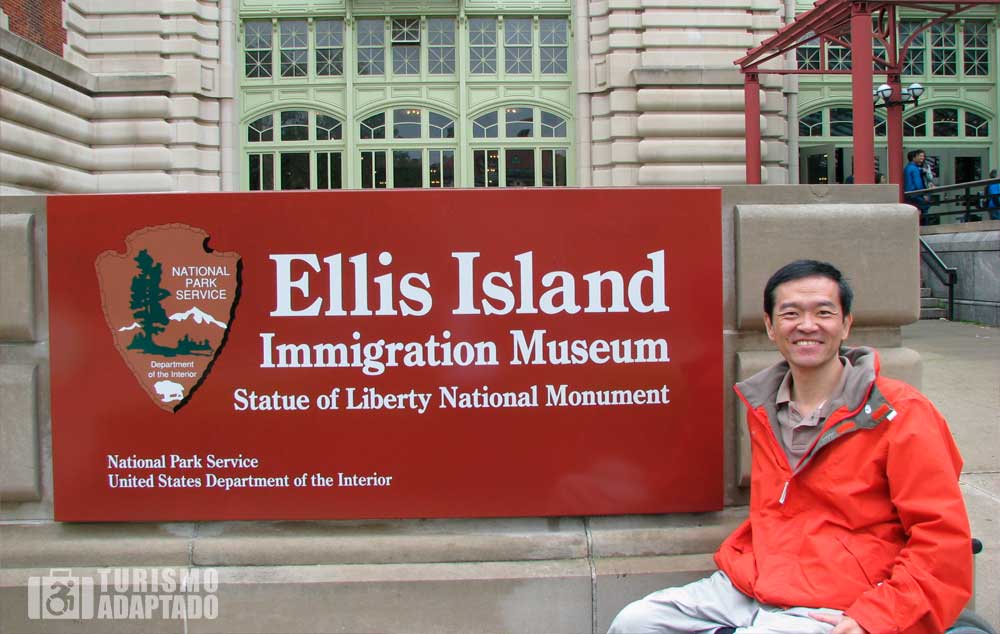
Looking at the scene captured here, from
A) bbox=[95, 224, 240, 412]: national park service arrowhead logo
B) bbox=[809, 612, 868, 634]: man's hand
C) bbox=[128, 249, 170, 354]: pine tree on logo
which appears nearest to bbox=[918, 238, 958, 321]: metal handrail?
bbox=[809, 612, 868, 634]: man's hand

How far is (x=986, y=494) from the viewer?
4.11 meters

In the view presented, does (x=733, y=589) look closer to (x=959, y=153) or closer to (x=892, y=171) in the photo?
(x=892, y=171)

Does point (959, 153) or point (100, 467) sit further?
point (959, 153)

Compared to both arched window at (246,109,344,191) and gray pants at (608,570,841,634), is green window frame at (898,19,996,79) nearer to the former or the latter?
arched window at (246,109,344,191)

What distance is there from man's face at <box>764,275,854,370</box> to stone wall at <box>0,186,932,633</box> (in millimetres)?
757

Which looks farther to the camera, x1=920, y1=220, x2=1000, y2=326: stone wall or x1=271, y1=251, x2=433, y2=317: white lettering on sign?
x1=920, y1=220, x2=1000, y2=326: stone wall

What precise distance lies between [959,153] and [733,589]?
68.7 ft

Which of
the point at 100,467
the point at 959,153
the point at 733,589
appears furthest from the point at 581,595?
the point at 959,153

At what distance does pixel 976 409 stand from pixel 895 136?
10103mm

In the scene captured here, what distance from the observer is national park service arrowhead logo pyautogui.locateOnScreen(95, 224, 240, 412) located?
296 centimetres

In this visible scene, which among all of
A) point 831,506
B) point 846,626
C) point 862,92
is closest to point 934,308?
point 862,92

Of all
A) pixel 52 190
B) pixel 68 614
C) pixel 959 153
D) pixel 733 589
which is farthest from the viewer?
pixel 959 153

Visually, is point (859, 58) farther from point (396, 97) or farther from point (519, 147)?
point (396, 97)

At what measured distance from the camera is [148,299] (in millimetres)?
2965
